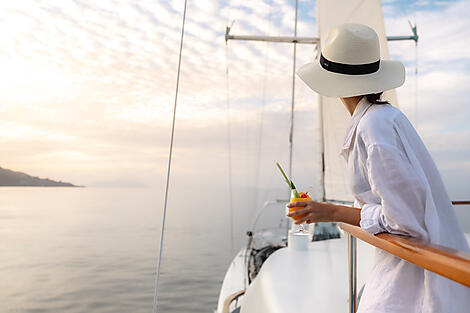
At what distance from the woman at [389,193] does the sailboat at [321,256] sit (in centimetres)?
51

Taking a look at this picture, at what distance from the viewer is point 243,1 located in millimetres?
8883

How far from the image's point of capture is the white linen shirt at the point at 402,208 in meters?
0.89

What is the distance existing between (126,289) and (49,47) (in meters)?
6.52

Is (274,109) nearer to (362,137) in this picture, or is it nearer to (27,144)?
(362,137)

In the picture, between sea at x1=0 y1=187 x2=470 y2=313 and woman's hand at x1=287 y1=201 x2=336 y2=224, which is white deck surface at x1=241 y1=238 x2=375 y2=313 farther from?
woman's hand at x1=287 y1=201 x2=336 y2=224

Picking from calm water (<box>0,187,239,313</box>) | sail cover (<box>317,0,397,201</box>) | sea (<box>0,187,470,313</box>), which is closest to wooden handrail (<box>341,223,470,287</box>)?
sea (<box>0,187,470,313</box>)

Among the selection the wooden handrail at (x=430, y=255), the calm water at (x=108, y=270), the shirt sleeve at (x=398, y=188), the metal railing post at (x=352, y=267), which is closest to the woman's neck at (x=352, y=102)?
the shirt sleeve at (x=398, y=188)

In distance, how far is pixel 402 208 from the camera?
897 mm

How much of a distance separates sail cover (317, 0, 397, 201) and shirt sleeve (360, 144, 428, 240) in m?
5.12

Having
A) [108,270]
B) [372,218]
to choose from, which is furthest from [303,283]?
[108,270]

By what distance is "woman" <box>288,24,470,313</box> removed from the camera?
Result: 89 centimetres

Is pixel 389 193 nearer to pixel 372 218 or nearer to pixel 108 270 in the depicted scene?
pixel 372 218

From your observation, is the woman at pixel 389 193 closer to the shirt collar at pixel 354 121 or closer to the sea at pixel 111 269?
the shirt collar at pixel 354 121

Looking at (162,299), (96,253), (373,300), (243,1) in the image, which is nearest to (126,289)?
(162,299)
